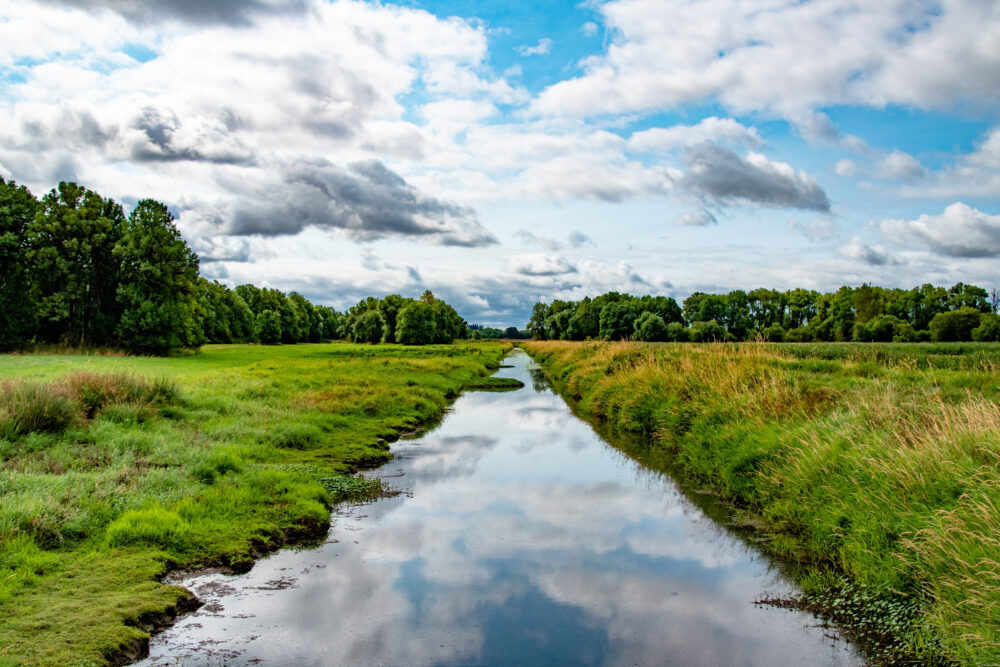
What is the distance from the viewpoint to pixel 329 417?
18281 mm

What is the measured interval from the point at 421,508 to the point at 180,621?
17.0ft

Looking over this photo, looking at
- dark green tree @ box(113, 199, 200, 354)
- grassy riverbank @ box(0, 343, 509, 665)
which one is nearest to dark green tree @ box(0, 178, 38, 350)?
dark green tree @ box(113, 199, 200, 354)

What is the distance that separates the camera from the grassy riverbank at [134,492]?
5.77 metres

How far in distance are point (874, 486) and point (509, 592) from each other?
16.4 ft

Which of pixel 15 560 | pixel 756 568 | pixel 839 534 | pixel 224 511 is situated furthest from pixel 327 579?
pixel 839 534

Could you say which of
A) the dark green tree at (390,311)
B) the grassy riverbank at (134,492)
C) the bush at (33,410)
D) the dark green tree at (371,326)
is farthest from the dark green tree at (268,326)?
the bush at (33,410)

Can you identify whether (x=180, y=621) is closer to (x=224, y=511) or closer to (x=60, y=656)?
(x=60, y=656)

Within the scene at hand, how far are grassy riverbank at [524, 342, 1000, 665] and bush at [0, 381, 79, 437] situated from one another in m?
13.7

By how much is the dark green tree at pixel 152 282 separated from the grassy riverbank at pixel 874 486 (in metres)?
49.8

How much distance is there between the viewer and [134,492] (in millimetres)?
9062

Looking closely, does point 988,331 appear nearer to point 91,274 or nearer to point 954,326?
point 954,326

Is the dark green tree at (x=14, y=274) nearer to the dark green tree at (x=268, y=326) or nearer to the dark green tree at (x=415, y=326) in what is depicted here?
the dark green tree at (x=415, y=326)

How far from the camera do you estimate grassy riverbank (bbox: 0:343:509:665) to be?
5766 millimetres

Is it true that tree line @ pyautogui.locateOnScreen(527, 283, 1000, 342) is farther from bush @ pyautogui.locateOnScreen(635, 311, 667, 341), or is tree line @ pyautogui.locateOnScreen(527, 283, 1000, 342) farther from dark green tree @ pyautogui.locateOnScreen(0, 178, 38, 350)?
dark green tree @ pyautogui.locateOnScreen(0, 178, 38, 350)
